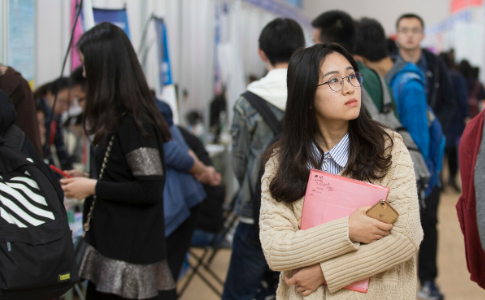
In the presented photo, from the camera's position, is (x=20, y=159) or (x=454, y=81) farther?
(x=454, y=81)

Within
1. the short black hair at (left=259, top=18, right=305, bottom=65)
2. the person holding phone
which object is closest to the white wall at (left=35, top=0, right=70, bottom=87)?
the short black hair at (left=259, top=18, right=305, bottom=65)

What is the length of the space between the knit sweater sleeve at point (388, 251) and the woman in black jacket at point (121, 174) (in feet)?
2.90

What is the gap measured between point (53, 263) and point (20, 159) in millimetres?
360

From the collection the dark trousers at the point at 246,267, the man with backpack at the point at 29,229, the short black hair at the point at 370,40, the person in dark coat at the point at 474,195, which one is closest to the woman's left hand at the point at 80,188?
the man with backpack at the point at 29,229

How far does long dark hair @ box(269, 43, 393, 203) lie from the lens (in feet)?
4.79

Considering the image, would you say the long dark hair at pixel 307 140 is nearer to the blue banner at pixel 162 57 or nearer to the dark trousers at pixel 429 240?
the dark trousers at pixel 429 240

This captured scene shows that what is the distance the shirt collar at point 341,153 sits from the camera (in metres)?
1.51

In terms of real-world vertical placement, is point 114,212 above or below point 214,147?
above

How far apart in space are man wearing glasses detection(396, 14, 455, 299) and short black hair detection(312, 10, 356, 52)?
72 centimetres

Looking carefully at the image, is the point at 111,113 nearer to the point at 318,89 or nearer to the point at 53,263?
the point at 53,263

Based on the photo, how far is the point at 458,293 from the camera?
11.8 ft

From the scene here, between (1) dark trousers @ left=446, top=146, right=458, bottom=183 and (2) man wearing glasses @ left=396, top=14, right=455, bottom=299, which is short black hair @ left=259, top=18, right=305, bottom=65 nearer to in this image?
(2) man wearing glasses @ left=396, top=14, right=455, bottom=299

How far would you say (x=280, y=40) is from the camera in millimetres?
2371

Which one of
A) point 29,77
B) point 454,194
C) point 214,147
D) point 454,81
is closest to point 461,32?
point 454,194
